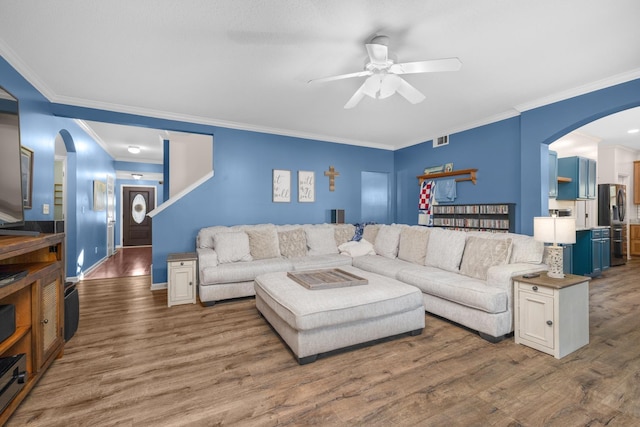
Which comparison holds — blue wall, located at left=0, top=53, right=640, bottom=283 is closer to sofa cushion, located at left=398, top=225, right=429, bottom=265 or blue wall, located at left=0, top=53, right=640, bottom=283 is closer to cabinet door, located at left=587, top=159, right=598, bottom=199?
sofa cushion, located at left=398, top=225, right=429, bottom=265

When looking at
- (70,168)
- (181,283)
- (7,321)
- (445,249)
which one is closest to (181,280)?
(181,283)

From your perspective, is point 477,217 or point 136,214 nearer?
point 477,217

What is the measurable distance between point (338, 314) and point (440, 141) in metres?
4.29

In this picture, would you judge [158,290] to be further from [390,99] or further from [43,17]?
[390,99]

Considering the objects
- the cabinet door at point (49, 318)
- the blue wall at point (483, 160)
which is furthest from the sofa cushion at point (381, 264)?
the cabinet door at point (49, 318)

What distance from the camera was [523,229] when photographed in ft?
12.9

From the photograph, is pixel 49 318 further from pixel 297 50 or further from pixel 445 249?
pixel 445 249

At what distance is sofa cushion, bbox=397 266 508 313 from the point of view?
8.18 feet

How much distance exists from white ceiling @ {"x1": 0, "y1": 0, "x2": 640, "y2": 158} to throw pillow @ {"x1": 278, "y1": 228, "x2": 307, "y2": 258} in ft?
6.00

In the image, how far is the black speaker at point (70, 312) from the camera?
8.29 ft

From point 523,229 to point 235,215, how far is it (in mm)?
4246

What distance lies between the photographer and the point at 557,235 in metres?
2.47

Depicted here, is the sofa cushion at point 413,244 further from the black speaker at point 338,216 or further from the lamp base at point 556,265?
the black speaker at point 338,216

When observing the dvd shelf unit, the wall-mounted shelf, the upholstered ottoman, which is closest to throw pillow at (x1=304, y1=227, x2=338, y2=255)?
the upholstered ottoman
